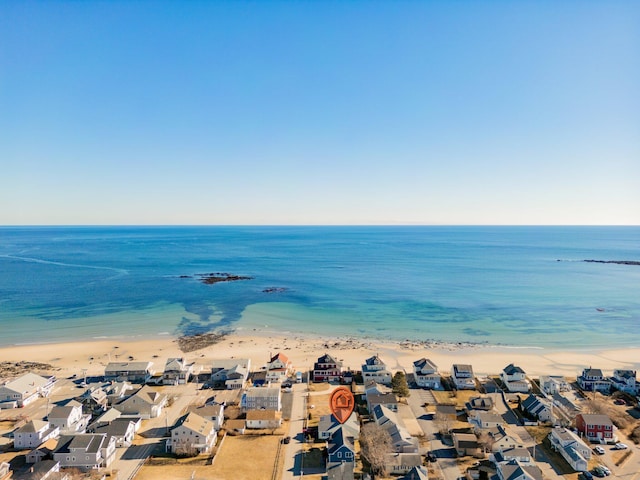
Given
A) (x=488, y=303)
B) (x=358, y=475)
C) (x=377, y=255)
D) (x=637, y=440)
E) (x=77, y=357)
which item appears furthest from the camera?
(x=377, y=255)

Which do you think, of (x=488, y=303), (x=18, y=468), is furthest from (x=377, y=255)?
(x=18, y=468)

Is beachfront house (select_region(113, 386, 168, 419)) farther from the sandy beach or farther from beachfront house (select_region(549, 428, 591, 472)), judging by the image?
beachfront house (select_region(549, 428, 591, 472))

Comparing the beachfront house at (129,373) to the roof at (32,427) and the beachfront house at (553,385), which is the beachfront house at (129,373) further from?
the beachfront house at (553,385)

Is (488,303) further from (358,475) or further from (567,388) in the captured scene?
(358,475)

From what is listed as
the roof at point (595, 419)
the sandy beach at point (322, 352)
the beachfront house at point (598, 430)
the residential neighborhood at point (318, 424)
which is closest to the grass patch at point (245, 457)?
the residential neighborhood at point (318, 424)

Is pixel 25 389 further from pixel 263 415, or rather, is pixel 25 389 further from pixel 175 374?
pixel 263 415

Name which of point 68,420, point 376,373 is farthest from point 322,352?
point 68,420
